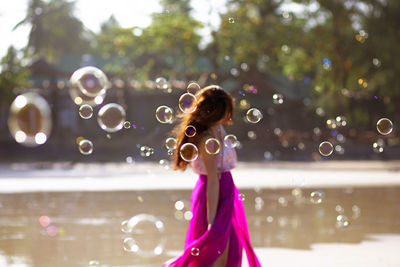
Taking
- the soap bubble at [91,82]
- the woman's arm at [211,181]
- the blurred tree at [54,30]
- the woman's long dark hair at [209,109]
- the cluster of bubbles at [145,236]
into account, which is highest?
the blurred tree at [54,30]

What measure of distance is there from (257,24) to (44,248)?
1337 inches

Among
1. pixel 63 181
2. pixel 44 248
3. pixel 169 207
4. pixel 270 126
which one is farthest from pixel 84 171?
pixel 270 126

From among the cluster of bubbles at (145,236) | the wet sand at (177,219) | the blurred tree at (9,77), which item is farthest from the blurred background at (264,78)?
the cluster of bubbles at (145,236)

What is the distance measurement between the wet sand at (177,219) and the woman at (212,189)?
7.46 ft

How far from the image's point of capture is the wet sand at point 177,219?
816 cm

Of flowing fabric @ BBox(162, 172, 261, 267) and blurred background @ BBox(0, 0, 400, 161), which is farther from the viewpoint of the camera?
blurred background @ BBox(0, 0, 400, 161)

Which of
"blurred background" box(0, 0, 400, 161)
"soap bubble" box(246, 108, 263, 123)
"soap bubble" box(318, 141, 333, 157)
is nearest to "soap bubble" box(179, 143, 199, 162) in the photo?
"soap bubble" box(246, 108, 263, 123)

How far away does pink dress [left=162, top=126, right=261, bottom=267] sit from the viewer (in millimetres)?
5254

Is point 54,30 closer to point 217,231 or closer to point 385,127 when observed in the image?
point 385,127

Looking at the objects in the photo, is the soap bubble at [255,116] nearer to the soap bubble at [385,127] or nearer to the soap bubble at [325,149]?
the soap bubble at [325,149]

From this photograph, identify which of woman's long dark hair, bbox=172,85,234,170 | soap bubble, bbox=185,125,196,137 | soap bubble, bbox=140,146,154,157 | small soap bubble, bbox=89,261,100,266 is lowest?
small soap bubble, bbox=89,261,100,266

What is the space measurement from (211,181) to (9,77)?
3371 cm

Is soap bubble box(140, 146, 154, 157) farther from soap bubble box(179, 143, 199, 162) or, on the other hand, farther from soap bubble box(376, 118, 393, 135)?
soap bubble box(376, 118, 393, 135)

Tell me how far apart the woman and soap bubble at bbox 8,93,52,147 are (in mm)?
3349
